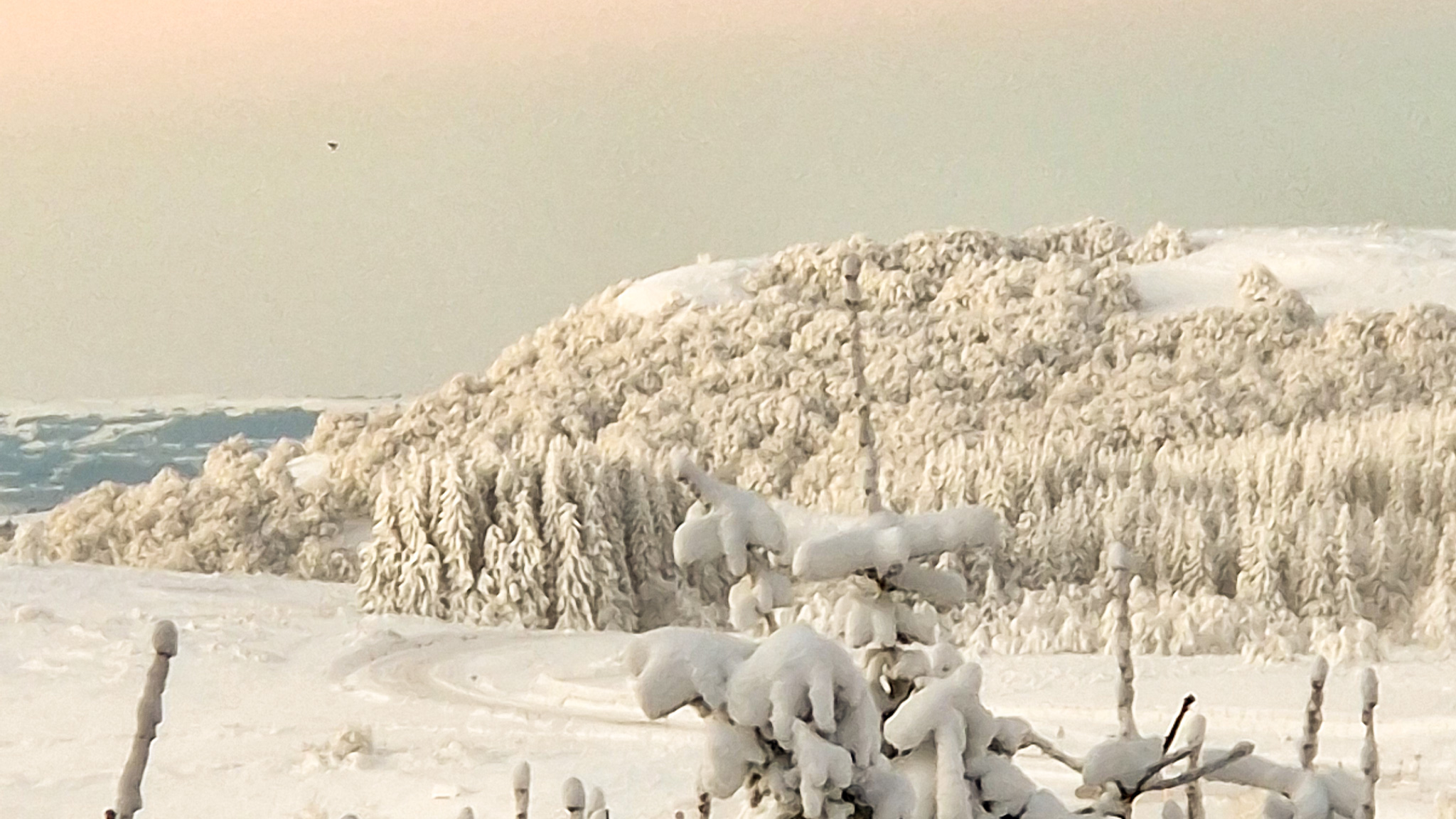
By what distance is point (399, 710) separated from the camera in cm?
360

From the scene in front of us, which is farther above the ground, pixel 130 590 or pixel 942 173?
pixel 942 173

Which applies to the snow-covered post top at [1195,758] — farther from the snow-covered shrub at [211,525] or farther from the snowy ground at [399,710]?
the snow-covered shrub at [211,525]

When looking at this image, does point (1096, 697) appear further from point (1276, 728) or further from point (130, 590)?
point (130, 590)

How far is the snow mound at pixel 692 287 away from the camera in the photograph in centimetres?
626

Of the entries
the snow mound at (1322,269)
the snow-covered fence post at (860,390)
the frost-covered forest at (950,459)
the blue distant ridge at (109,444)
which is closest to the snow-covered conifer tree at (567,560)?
the frost-covered forest at (950,459)

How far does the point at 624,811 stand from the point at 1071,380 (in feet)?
10.5

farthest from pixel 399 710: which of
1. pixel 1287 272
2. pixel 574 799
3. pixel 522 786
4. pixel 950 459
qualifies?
pixel 1287 272

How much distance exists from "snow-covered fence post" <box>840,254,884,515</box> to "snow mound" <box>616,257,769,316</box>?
5.20m

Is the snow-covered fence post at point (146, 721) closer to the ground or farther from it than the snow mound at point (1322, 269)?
closer to the ground

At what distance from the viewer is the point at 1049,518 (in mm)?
4727

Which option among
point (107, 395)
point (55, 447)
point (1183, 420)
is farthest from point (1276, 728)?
point (55, 447)

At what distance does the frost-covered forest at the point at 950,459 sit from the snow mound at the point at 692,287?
0.03 metres

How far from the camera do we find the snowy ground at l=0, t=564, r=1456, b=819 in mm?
2865

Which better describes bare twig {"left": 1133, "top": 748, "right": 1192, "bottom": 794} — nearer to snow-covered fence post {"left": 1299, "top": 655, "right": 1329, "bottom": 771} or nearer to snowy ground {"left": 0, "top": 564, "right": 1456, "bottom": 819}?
snow-covered fence post {"left": 1299, "top": 655, "right": 1329, "bottom": 771}
